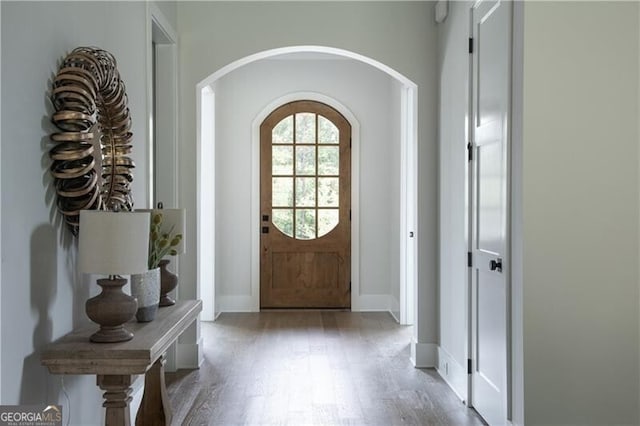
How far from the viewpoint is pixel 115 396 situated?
2074 mm

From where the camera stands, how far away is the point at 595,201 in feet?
8.49

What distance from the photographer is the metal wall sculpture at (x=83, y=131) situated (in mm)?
2174

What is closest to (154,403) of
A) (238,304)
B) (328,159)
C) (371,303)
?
(238,304)

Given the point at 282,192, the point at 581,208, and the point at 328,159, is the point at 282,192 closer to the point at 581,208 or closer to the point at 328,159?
the point at 328,159

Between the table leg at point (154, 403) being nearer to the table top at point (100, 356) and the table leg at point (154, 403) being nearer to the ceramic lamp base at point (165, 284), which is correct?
the ceramic lamp base at point (165, 284)

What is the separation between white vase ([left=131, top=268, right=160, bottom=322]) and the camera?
7.79ft

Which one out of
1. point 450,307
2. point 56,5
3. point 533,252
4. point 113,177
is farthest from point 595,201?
point 56,5

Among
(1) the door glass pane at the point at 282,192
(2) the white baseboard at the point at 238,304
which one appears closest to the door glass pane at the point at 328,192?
(1) the door glass pane at the point at 282,192

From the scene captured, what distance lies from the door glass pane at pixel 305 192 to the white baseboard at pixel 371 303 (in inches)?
43.6

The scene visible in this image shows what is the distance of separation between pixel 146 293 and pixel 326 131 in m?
4.34

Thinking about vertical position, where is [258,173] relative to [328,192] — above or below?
above

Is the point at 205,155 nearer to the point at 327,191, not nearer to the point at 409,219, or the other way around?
the point at 327,191

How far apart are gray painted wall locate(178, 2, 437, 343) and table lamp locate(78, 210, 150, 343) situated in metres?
2.19

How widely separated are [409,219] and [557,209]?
3.08 metres
